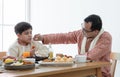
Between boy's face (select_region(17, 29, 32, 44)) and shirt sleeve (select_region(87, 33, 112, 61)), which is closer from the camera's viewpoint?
shirt sleeve (select_region(87, 33, 112, 61))

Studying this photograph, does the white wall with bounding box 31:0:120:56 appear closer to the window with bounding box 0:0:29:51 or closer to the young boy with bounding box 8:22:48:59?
the window with bounding box 0:0:29:51

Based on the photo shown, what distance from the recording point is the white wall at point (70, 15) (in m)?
3.30

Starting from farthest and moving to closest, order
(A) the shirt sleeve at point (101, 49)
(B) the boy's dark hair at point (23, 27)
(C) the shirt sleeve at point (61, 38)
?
1. (C) the shirt sleeve at point (61, 38)
2. (B) the boy's dark hair at point (23, 27)
3. (A) the shirt sleeve at point (101, 49)

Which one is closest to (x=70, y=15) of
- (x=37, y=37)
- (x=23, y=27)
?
(x=37, y=37)

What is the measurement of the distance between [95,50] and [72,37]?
474 mm

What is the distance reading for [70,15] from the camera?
389cm

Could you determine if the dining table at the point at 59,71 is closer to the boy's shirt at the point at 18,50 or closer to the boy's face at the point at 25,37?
the boy's shirt at the point at 18,50

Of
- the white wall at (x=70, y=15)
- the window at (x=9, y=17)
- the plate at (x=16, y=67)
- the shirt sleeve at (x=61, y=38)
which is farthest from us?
the window at (x=9, y=17)

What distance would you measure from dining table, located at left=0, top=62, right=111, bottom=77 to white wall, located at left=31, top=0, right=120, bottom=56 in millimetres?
1420

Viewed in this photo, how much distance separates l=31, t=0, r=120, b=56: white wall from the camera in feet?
10.8

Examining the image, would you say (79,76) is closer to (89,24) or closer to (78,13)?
(89,24)

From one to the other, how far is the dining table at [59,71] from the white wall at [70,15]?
142 cm

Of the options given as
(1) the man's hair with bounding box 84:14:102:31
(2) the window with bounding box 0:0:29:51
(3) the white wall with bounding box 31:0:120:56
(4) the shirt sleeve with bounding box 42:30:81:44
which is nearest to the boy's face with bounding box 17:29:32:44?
(4) the shirt sleeve with bounding box 42:30:81:44

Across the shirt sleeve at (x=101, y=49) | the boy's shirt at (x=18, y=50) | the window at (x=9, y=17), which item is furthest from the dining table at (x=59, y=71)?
the window at (x=9, y=17)
